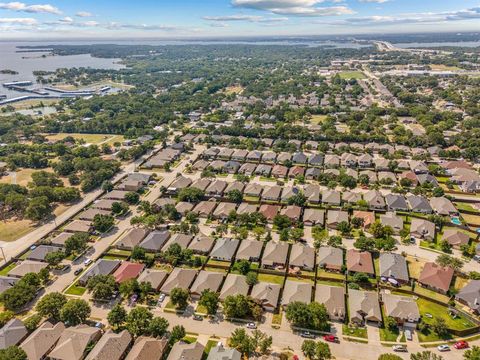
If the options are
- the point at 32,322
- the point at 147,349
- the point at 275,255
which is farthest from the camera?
the point at 275,255

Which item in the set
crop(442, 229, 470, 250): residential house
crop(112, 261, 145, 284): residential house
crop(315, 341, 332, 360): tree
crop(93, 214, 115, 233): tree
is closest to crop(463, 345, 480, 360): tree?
crop(315, 341, 332, 360): tree

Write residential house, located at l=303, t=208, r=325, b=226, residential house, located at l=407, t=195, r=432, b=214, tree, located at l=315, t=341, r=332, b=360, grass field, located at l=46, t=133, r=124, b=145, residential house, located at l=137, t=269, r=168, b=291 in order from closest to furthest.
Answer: tree, located at l=315, t=341, r=332, b=360
residential house, located at l=137, t=269, r=168, b=291
residential house, located at l=303, t=208, r=325, b=226
residential house, located at l=407, t=195, r=432, b=214
grass field, located at l=46, t=133, r=124, b=145

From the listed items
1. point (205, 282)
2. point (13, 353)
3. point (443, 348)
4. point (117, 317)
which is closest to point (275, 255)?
point (205, 282)

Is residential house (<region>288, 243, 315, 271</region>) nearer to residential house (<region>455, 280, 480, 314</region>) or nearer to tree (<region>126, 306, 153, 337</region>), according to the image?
residential house (<region>455, 280, 480, 314</region>)

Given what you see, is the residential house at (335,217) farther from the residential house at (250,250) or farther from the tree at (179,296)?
the tree at (179,296)

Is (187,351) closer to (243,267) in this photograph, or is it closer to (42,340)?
(243,267)

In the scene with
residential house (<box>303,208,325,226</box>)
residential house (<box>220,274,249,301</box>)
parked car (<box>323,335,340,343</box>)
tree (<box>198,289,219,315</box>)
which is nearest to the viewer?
parked car (<box>323,335,340,343</box>)

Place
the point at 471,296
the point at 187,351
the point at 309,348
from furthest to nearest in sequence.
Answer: the point at 471,296
the point at 187,351
the point at 309,348
